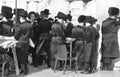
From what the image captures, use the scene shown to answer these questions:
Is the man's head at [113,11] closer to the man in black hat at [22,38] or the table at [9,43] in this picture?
the man in black hat at [22,38]

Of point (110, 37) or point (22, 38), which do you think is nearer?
point (22, 38)

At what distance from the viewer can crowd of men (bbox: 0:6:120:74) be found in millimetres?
8086

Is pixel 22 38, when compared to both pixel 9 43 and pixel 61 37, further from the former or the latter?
pixel 61 37

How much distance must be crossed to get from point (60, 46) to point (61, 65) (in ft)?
3.17

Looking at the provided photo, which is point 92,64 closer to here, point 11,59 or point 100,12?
point 100,12

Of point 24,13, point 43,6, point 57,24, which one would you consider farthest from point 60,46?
point 43,6

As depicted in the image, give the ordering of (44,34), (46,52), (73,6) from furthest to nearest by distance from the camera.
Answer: (73,6)
(46,52)
(44,34)

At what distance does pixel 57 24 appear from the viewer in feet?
28.3

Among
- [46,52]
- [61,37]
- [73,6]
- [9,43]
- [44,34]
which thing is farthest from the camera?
[73,6]

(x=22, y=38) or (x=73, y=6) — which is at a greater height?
(x=73, y=6)

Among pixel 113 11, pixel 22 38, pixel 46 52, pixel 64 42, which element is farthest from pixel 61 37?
pixel 113 11

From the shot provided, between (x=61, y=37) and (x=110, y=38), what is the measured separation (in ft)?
4.58

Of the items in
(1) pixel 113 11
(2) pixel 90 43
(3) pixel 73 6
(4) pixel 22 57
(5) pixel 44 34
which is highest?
(3) pixel 73 6

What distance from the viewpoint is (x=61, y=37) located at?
8.59 meters
